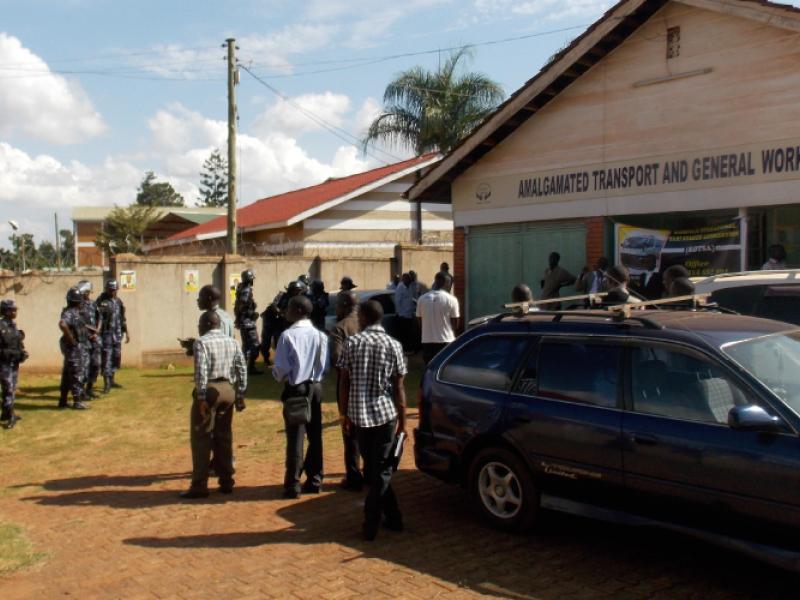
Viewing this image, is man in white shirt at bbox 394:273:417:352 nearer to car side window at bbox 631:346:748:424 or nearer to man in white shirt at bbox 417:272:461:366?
man in white shirt at bbox 417:272:461:366

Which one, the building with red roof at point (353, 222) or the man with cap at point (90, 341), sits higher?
the building with red roof at point (353, 222)

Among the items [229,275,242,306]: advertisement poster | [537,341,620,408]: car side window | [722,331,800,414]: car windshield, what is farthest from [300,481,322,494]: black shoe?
[229,275,242,306]: advertisement poster

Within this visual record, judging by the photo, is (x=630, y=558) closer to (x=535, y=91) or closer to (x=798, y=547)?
(x=798, y=547)

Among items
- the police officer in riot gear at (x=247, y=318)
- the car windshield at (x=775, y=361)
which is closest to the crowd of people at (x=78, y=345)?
the police officer in riot gear at (x=247, y=318)

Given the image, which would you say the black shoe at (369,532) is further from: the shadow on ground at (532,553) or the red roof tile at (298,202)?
the red roof tile at (298,202)

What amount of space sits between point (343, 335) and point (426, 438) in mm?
1614

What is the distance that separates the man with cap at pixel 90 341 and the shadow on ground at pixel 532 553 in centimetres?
636

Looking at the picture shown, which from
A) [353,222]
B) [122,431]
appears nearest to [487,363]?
[122,431]

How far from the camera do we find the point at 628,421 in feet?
17.6

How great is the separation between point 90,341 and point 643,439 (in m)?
9.50

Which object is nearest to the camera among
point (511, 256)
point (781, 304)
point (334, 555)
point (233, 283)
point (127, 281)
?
point (334, 555)

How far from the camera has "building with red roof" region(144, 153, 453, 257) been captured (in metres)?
24.9

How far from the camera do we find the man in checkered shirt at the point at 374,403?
20.1ft

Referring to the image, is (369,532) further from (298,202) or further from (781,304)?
(298,202)
